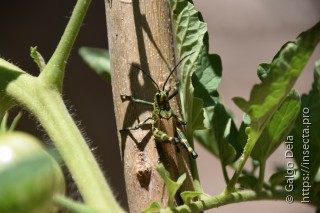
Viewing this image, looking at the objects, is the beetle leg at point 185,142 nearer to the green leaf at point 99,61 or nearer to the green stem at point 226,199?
the green stem at point 226,199

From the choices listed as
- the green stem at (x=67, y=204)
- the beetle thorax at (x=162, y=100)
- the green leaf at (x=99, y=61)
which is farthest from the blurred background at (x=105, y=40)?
the green stem at (x=67, y=204)

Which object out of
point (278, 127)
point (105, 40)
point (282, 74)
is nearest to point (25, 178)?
point (282, 74)

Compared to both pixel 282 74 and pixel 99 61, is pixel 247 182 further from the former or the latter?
pixel 99 61

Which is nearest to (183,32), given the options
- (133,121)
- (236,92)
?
(133,121)

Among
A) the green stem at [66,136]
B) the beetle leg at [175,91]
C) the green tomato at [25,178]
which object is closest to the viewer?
the green tomato at [25,178]

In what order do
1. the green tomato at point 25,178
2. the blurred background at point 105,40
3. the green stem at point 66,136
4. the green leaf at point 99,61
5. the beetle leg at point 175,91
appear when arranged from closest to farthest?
1. the green tomato at point 25,178
2. the green stem at point 66,136
3. the beetle leg at point 175,91
4. the green leaf at point 99,61
5. the blurred background at point 105,40

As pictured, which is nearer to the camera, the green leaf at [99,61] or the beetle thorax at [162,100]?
the beetle thorax at [162,100]

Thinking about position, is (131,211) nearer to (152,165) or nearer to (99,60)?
(152,165)
